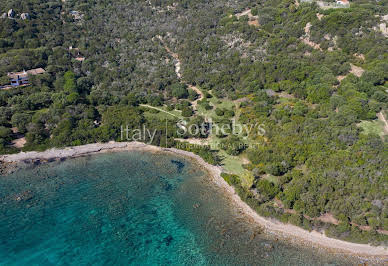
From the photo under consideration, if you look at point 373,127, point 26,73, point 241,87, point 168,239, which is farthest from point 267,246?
point 26,73

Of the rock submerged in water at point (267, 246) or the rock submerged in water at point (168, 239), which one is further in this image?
the rock submerged in water at point (168, 239)

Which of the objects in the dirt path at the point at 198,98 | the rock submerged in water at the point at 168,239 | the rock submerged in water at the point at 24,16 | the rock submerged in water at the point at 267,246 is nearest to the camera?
the rock submerged in water at the point at 267,246

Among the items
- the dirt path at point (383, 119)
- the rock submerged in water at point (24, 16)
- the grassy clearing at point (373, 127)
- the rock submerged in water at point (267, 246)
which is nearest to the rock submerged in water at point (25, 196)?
the rock submerged in water at point (267, 246)

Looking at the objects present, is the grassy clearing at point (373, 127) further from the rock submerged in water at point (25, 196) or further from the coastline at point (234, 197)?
the rock submerged in water at point (25, 196)

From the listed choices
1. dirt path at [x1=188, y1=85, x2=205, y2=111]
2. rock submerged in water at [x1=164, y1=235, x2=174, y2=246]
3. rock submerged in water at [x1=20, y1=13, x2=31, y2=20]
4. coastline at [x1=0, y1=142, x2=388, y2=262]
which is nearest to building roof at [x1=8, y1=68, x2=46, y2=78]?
rock submerged in water at [x1=20, y1=13, x2=31, y2=20]

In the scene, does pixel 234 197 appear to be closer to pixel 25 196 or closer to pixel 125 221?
pixel 125 221

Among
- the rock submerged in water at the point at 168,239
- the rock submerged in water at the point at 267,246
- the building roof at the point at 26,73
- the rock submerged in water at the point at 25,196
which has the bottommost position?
the rock submerged in water at the point at 168,239

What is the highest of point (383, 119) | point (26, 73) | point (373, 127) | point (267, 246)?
point (26, 73)
